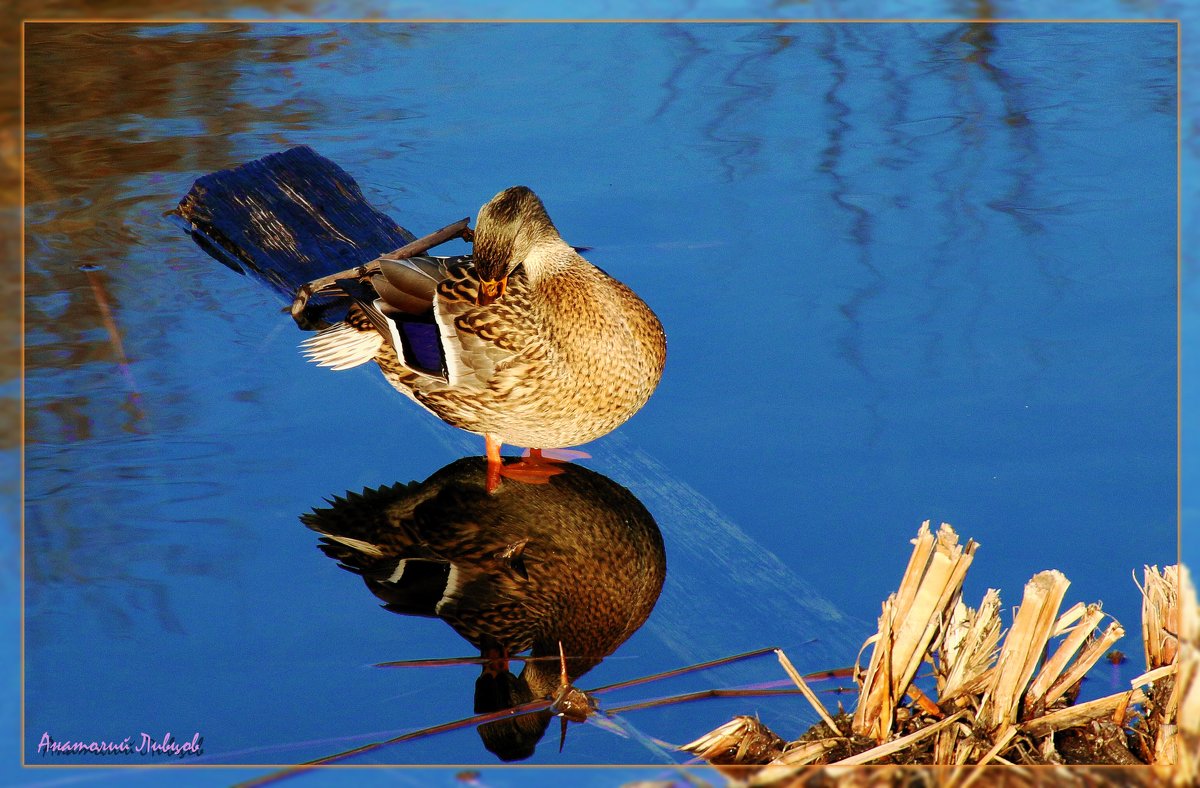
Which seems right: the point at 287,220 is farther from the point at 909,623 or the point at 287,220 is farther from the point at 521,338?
the point at 909,623

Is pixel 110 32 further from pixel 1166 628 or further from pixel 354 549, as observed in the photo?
pixel 1166 628

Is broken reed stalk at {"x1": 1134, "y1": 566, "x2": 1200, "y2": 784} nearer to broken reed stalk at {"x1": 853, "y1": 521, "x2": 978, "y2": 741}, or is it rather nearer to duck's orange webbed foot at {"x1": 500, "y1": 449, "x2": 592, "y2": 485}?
broken reed stalk at {"x1": 853, "y1": 521, "x2": 978, "y2": 741}

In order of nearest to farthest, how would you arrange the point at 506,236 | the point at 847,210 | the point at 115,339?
1. the point at 506,236
2. the point at 115,339
3. the point at 847,210

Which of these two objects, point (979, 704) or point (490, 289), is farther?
point (490, 289)

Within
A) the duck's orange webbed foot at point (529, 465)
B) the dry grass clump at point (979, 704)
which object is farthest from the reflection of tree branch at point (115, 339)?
the dry grass clump at point (979, 704)

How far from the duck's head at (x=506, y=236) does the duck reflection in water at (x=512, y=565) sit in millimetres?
534

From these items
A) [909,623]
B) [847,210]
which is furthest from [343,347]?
[909,623]

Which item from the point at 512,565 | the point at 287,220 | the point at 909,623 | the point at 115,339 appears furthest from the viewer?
the point at 287,220

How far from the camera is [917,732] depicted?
2.60m

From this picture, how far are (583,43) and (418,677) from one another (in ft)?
6.36

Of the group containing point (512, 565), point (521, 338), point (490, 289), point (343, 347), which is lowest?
point (512, 565)

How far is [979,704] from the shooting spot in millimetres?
2648

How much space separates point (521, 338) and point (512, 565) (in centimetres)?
66

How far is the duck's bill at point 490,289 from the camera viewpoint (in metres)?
3.40
